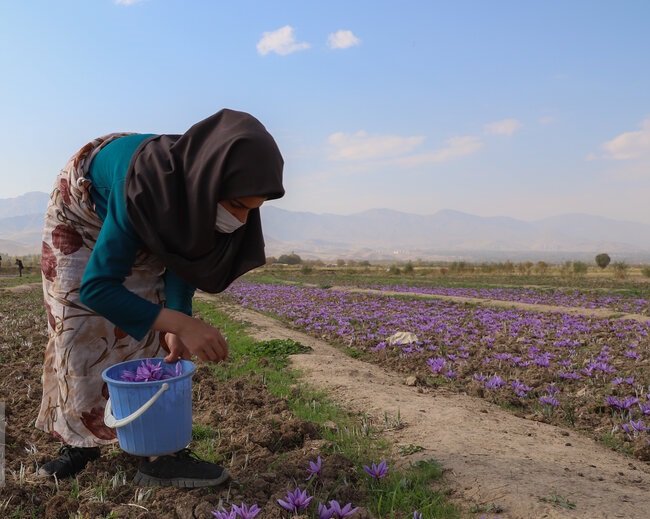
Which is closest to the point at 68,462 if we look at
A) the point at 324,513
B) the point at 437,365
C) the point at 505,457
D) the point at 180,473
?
the point at 180,473

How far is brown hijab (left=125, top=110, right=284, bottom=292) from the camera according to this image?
1.90m

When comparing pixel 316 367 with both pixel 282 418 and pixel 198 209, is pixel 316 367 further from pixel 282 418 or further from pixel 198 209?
pixel 198 209

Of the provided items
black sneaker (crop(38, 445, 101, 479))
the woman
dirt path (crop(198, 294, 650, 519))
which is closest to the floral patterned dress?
the woman

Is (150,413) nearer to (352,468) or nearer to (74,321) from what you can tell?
(74,321)

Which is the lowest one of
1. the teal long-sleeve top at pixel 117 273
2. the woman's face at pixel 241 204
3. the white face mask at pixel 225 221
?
the teal long-sleeve top at pixel 117 273

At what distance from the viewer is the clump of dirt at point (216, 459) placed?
224cm

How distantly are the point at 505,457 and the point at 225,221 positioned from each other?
6.86 feet

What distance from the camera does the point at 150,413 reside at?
2.10m

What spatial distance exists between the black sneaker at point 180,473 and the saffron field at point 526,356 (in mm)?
2775

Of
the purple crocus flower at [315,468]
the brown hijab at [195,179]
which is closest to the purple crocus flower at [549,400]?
the purple crocus flower at [315,468]

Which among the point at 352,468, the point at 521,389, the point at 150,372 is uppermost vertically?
the point at 150,372

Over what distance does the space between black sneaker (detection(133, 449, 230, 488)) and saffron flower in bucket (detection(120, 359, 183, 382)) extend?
1.35ft

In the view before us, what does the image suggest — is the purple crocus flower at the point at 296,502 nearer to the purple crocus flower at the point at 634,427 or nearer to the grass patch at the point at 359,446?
the grass patch at the point at 359,446

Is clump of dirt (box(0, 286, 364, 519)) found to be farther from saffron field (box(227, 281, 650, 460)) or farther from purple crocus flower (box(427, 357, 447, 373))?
saffron field (box(227, 281, 650, 460))
